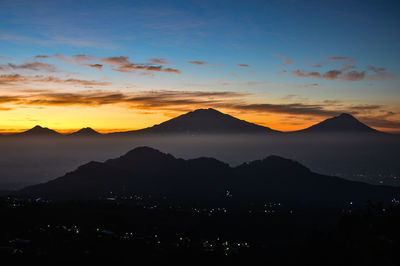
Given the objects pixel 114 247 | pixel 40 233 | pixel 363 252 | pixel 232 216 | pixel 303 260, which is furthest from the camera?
pixel 232 216

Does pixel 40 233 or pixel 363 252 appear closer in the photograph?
pixel 363 252

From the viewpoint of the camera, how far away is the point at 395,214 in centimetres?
6900

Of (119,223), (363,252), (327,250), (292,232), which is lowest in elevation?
(292,232)

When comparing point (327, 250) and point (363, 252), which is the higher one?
point (363, 252)

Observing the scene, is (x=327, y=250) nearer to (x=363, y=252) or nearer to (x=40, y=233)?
(x=363, y=252)

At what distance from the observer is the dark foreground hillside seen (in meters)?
65.7

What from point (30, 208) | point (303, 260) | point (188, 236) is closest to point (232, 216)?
point (188, 236)

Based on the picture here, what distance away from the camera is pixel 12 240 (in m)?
82.8

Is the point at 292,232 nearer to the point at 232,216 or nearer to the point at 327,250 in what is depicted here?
the point at 232,216

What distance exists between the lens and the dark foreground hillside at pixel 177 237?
65.7 m

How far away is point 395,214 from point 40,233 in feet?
281

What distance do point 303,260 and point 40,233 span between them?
223ft

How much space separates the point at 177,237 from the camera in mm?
128250

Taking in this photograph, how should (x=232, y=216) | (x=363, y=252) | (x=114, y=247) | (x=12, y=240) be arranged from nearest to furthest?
(x=363, y=252) → (x=12, y=240) → (x=114, y=247) → (x=232, y=216)
